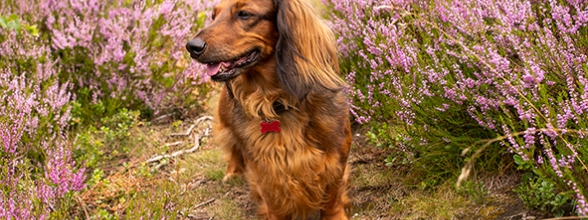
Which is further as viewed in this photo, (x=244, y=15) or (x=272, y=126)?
(x=272, y=126)

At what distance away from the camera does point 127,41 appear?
14.7 ft

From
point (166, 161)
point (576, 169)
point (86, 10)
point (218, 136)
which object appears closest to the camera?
point (576, 169)

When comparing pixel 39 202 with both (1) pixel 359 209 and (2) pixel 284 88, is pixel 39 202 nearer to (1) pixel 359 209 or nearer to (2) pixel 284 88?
(2) pixel 284 88

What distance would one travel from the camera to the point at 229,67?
8.09ft

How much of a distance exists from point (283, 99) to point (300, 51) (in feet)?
0.84

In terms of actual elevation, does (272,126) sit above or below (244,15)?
below

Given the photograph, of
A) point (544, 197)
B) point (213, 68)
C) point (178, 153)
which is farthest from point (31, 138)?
point (544, 197)

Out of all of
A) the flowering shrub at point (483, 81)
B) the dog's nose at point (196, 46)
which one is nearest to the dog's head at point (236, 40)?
the dog's nose at point (196, 46)

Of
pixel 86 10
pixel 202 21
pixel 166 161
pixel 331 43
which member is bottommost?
pixel 166 161

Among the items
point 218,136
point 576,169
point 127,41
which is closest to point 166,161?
point 218,136

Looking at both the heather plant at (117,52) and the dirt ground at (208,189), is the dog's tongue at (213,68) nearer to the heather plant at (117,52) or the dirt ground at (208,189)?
the dirt ground at (208,189)

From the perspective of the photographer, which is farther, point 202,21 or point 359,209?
point 202,21

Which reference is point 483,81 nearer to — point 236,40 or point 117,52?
point 236,40

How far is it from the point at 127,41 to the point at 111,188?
1.34m
